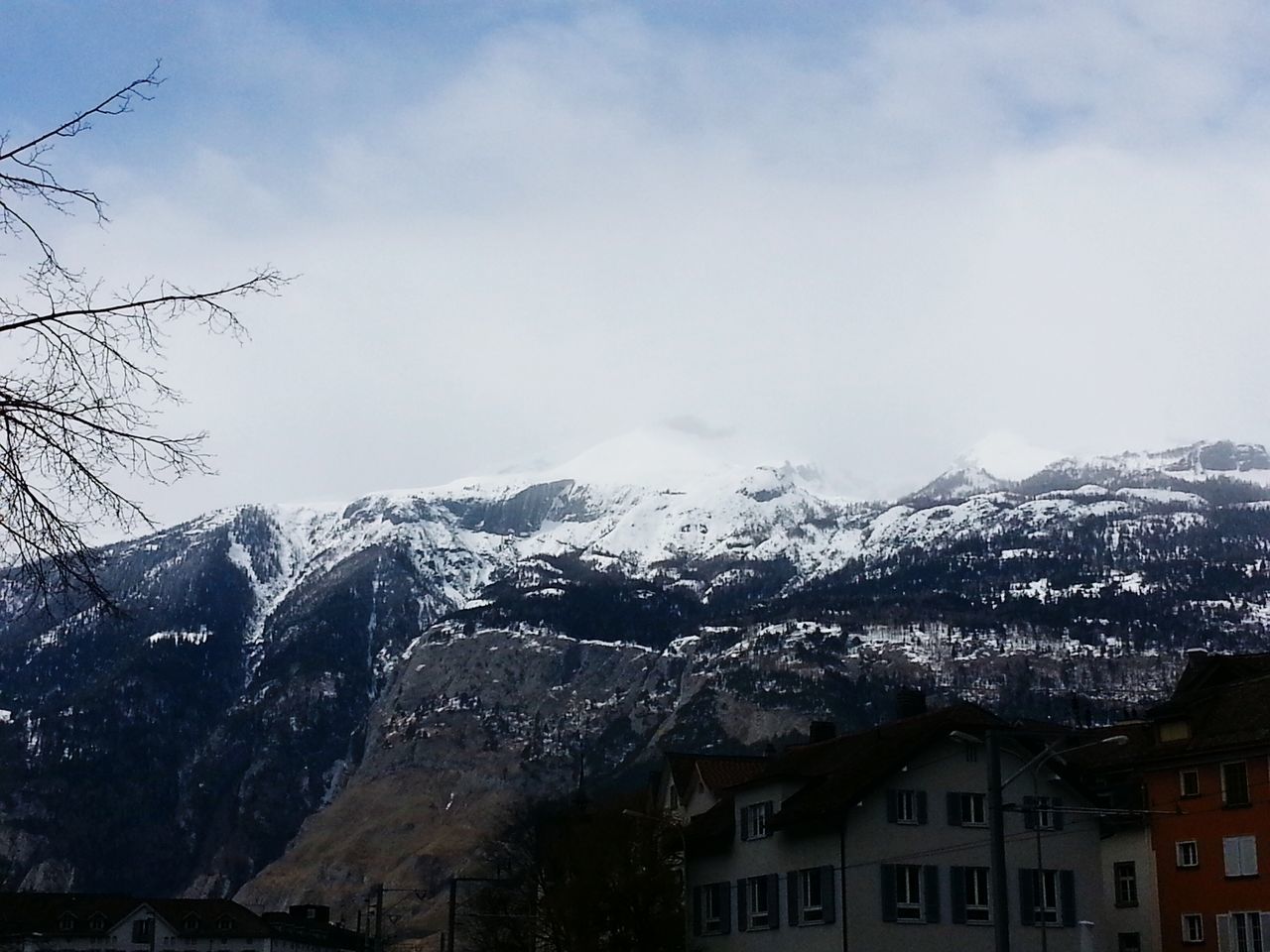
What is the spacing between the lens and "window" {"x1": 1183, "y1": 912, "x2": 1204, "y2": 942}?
64812 mm

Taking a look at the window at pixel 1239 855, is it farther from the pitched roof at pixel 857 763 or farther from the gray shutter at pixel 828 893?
the gray shutter at pixel 828 893

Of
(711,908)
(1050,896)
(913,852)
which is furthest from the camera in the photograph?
(711,908)

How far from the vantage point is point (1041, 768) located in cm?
6812

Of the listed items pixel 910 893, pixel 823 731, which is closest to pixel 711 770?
pixel 823 731

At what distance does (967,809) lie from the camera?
224 ft

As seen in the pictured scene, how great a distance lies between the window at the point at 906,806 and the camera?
6638cm

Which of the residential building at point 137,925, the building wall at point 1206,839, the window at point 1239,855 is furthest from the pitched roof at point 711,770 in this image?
the residential building at point 137,925

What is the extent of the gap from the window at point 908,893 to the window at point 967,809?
9.65 feet

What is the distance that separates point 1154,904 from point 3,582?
209ft

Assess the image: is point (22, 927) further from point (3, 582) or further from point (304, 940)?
point (3, 582)

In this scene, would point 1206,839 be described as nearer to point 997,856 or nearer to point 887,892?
point 887,892

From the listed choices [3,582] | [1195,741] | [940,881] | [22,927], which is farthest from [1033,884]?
[22,927]

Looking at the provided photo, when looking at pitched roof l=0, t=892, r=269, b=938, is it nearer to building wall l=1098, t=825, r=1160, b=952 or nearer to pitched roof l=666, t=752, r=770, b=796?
pitched roof l=666, t=752, r=770, b=796

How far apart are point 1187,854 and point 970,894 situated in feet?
28.9
